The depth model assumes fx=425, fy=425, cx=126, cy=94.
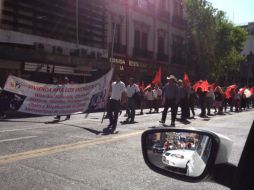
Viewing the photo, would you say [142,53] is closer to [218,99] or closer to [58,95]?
[218,99]

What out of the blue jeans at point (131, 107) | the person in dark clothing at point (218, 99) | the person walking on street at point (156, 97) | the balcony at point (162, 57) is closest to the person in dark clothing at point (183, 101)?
the blue jeans at point (131, 107)

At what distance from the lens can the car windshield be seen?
5871mm

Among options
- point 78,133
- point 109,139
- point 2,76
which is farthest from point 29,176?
point 2,76

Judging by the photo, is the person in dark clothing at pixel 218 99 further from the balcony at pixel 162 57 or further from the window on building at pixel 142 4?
the balcony at pixel 162 57

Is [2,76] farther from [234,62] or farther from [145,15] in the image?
[234,62]

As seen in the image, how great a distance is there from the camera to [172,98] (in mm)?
13547

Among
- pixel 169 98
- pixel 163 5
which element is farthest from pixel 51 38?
pixel 163 5

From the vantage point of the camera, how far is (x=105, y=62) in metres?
26.3

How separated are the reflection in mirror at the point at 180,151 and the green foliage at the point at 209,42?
36.3 m

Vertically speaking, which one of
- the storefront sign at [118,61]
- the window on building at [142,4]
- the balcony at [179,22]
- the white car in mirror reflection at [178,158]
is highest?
the window on building at [142,4]

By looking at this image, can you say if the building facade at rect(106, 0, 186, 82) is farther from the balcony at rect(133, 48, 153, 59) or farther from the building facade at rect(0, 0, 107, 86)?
the building facade at rect(0, 0, 107, 86)

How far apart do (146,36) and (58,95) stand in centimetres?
2262

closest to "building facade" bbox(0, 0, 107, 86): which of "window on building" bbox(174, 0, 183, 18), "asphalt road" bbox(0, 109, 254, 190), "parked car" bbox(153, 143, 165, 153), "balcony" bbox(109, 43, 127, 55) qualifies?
"balcony" bbox(109, 43, 127, 55)

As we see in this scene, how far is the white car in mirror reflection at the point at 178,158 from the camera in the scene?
1.90 meters
